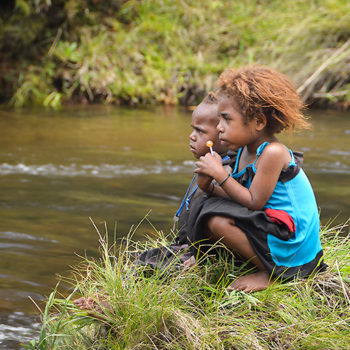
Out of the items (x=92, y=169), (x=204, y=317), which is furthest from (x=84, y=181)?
(x=204, y=317)

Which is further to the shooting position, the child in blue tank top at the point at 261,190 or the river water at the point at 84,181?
the river water at the point at 84,181

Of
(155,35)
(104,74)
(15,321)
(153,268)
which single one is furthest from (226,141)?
(155,35)

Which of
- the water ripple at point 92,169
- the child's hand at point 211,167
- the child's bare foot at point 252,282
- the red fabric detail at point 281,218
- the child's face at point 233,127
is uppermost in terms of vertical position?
the child's face at point 233,127

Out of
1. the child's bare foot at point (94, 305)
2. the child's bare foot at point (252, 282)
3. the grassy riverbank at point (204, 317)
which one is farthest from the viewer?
the child's bare foot at point (252, 282)

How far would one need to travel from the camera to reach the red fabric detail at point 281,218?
10.0 ft

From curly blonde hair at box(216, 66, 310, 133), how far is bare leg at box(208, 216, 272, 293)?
1.82 ft

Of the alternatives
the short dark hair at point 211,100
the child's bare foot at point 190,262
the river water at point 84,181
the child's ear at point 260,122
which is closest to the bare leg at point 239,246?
the child's bare foot at point 190,262

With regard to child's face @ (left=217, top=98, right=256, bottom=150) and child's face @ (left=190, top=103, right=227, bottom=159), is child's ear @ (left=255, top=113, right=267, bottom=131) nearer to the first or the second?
child's face @ (left=217, top=98, right=256, bottom=150)

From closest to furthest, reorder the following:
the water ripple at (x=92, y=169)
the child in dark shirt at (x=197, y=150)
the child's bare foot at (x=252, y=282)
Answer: the child's bare foot at (x=252, y=282) < the child in dark shirt at (x=197, y=150) < the water ripple at (x=92, y=169)

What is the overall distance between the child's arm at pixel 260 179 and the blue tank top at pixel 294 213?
67 millimetres

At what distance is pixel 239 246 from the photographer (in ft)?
10.1

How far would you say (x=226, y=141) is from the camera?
10.6 feet

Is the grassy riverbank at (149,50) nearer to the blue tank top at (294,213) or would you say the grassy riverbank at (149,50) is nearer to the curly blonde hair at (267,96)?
the curly blonde hair at (267,96)

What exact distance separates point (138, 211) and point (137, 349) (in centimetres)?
322
